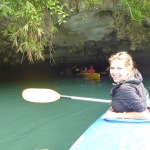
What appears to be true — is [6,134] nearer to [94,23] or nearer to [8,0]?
[8,0]

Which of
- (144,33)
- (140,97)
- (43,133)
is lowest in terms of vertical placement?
(43,133)

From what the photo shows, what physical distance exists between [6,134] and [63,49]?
8695 millimetres

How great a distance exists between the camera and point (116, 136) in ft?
9.09

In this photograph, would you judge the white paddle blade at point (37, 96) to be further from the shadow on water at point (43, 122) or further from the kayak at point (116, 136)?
the kayak at point (116, 136)

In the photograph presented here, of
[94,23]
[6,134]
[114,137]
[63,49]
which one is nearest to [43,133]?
[6,134]

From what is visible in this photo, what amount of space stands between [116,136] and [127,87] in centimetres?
47

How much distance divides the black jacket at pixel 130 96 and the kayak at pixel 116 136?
16 cm

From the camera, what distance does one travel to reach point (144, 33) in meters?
9.62

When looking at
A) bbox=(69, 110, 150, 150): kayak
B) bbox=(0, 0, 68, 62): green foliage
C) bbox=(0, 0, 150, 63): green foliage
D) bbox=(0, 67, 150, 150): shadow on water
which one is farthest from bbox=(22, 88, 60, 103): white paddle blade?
bbox=(0, 0, 68, 62): green foliage

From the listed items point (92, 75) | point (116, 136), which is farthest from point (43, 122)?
point (92, 75)

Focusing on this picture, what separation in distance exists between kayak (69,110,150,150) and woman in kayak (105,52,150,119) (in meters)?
0.11

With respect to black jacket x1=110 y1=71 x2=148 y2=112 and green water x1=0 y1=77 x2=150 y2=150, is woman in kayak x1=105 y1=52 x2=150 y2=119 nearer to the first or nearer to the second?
black jacket x1=110 y1=71 x2=148 y2=112

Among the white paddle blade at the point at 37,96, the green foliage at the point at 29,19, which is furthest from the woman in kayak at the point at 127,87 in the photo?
the green foliage at the point at 29,19

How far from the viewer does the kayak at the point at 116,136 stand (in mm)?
2588
